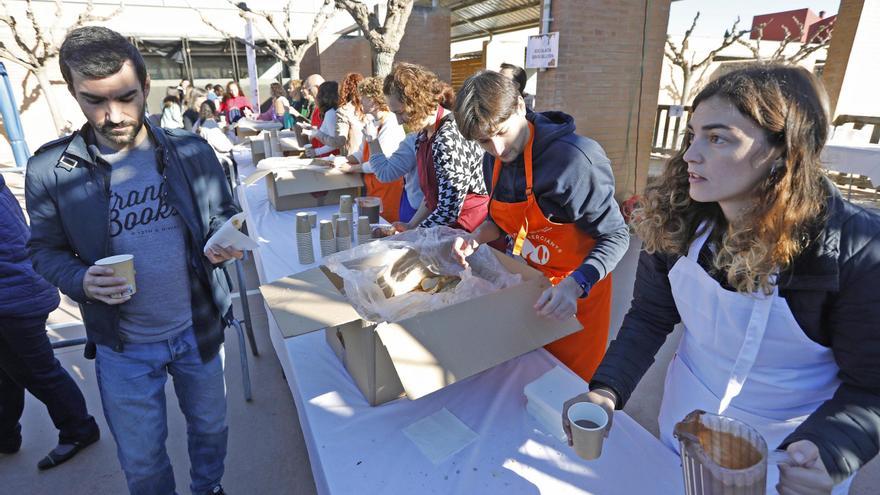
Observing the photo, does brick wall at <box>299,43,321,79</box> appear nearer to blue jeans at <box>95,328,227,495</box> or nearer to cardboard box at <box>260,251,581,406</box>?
blue jeans at <box>95,328,227,495</box>

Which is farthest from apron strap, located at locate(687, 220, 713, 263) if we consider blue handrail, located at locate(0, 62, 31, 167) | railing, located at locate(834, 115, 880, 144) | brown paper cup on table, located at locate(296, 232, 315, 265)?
blue handrail, located at locate(0, 62, 31, 167)

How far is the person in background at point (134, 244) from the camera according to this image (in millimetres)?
1245

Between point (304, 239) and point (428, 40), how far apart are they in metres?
10.1

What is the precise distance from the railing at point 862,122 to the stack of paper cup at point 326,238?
826 centimetres

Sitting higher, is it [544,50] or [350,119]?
[544,50]

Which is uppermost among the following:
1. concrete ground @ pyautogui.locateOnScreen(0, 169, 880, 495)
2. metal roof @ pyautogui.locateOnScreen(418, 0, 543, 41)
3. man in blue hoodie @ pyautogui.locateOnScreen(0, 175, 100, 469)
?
metal roof @ pyautogui.locateOnScreen(418, 0, 543, 41)

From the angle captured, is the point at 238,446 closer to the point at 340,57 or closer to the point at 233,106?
the point at 233,106

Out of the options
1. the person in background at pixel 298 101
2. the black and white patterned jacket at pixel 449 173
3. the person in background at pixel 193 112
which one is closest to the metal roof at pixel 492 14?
the person in background at pixel 298 101

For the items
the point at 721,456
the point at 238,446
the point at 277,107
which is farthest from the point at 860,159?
the point at 277,107

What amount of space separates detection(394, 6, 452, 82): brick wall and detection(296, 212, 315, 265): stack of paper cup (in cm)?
951

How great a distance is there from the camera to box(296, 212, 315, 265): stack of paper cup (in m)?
2.14

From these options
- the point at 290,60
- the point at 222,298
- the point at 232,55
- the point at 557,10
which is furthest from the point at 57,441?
the point at 232,55

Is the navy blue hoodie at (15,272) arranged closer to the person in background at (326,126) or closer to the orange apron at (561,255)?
the orange apron at (561,255)

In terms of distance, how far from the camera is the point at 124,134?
1.30m
